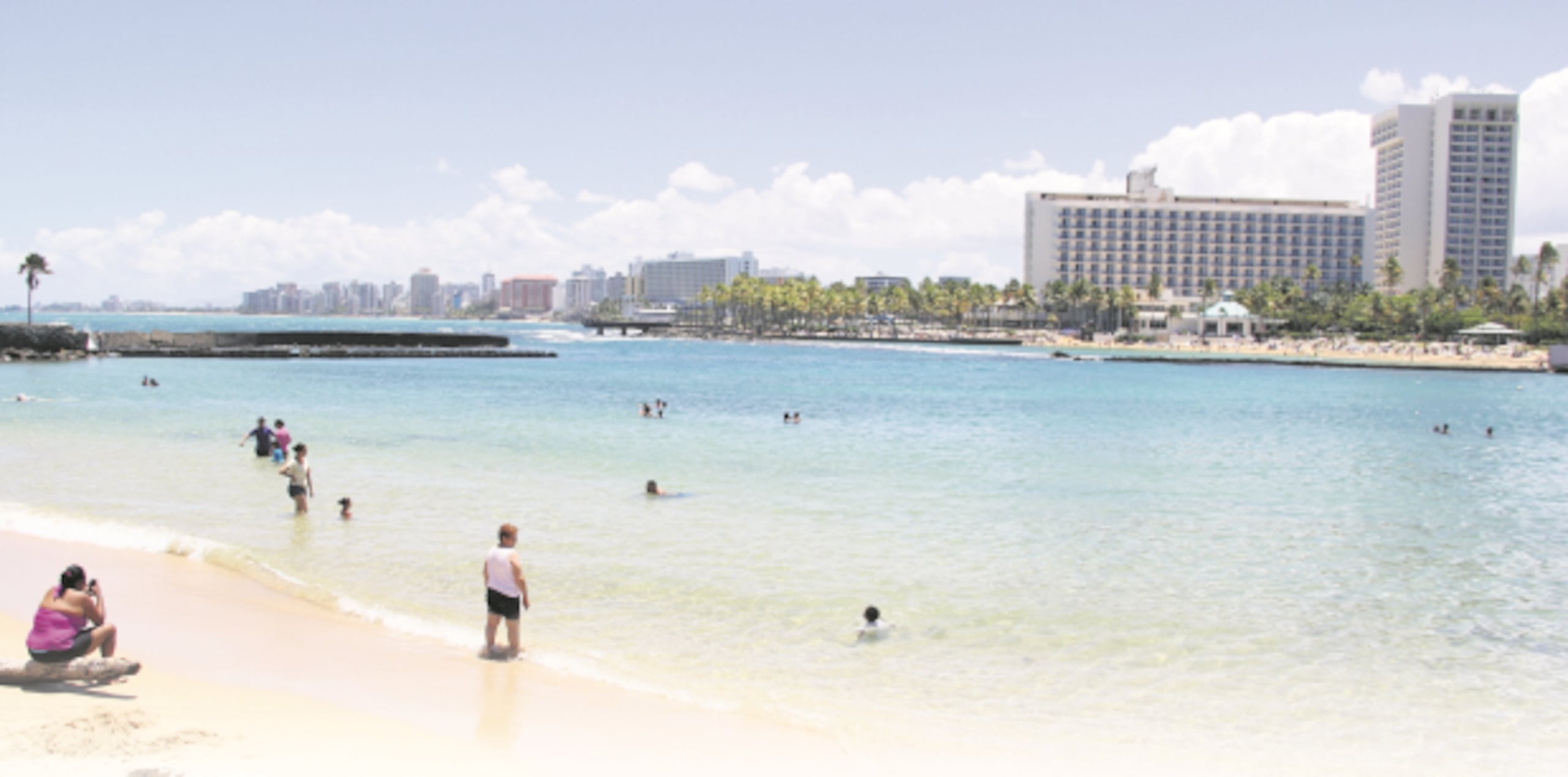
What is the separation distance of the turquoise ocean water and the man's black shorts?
2.22ft

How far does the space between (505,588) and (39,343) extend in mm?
82621

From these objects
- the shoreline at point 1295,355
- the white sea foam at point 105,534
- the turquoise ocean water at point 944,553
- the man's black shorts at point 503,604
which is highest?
the shoreline at point 1295,355

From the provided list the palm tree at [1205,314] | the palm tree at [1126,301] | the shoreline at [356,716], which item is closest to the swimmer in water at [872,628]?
the shoreline at [356,716]

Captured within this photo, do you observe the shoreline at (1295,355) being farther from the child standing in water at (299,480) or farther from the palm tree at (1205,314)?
the child standing in water at (299,480)

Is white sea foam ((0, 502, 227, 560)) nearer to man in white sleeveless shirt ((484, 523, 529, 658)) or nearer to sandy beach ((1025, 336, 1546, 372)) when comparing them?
man in white sleeveless shirt ((484, 523, 529, 658))

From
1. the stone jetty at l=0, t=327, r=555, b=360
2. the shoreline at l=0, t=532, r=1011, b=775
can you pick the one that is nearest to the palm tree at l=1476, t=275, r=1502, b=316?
the stone jetty at l=0, t=327, r=555, b=360

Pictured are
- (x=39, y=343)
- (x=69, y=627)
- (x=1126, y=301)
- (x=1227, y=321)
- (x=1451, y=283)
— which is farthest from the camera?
(x=1126, y=301)

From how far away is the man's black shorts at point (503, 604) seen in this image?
10828 millimetres

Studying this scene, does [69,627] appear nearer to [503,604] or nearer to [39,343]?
[503,604]

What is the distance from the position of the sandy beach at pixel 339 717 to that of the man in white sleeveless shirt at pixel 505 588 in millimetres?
301

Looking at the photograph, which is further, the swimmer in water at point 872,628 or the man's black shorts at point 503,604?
the swimmer in water at point 872,628

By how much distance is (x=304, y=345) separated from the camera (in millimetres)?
103812

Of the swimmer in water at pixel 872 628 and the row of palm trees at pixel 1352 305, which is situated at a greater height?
the row of palm trees at pixel 1352 305

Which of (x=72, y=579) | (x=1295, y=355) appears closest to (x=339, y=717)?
(x=72, y=579)
